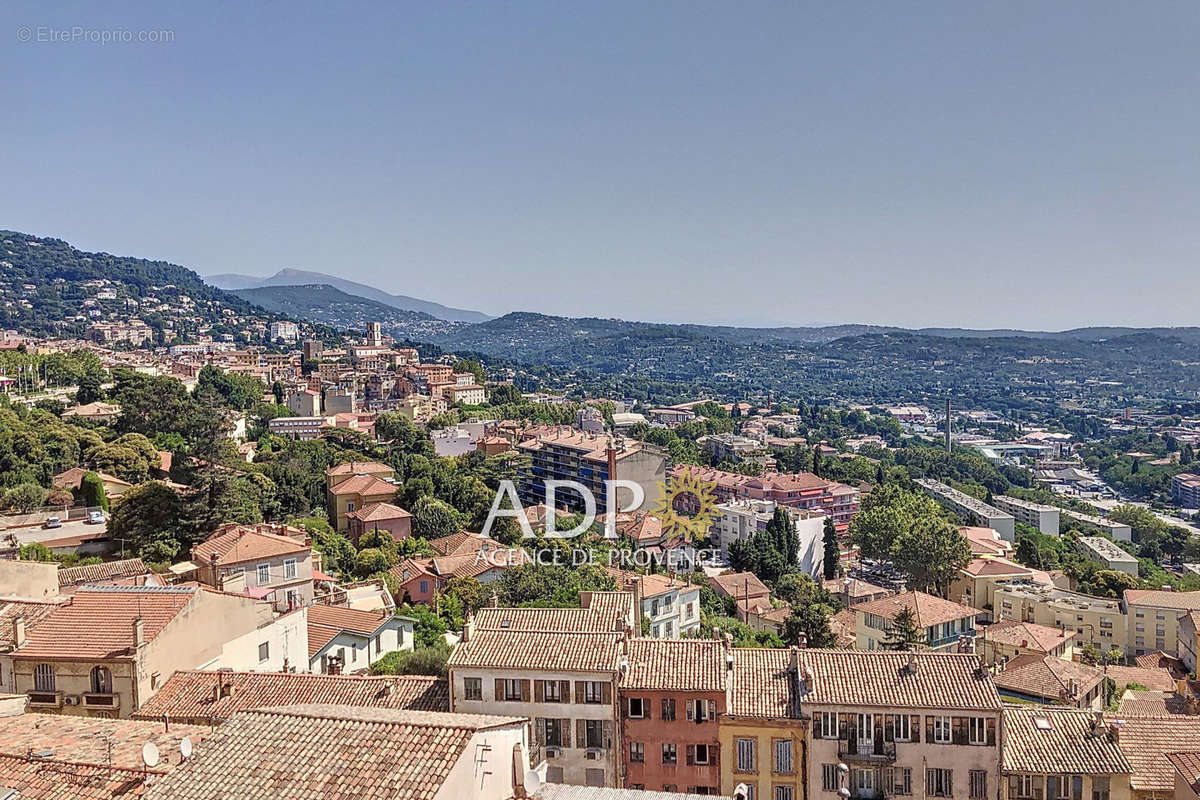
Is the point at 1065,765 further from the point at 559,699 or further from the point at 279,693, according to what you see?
the point at 279,693

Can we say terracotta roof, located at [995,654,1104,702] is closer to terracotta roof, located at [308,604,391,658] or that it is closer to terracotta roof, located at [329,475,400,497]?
terracotta roof, located at [308,604,391,658]

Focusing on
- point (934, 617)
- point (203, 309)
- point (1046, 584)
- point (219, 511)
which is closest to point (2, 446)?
point (219, 511)

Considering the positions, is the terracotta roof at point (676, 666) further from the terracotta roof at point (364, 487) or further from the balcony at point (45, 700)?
the terracotta roof at point (364, 487)

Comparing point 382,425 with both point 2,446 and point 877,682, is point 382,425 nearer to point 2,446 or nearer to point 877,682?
point 2,446

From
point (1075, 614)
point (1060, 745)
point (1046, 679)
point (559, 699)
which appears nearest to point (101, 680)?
point (559, 699)

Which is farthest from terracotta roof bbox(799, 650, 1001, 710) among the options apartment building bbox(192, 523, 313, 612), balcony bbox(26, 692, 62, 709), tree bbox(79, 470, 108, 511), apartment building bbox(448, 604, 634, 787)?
tree bbox(79, 470, 108, 511)

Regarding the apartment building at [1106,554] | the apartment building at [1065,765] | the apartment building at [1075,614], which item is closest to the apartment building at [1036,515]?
the apartment building at [1106,554]
